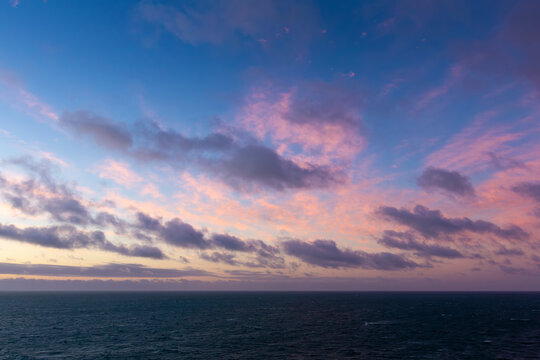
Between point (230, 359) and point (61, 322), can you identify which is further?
point (61, 322)

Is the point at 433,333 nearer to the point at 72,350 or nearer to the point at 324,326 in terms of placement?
the point at 324,326

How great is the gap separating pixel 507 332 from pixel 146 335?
12510cm

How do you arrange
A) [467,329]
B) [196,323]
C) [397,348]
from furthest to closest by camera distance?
[196,323] < [467,329] < [397,348]

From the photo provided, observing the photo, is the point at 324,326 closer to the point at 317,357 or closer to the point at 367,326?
the point at 367,326

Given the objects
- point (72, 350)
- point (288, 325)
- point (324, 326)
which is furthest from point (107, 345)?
point (324, 326)

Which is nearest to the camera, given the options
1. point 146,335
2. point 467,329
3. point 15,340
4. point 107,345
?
point 107,345

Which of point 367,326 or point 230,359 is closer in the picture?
point 230,359

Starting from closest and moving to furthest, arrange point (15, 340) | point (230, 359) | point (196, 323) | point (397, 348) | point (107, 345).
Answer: point (230, 359), point (397, 348), point (107, 345), point (15, 340), point (196, 323)

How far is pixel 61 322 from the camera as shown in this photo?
155 meters

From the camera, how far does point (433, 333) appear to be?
120625 mm

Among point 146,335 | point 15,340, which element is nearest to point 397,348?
point 146,335

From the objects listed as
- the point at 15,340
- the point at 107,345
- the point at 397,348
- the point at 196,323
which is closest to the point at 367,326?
the point at 397,348

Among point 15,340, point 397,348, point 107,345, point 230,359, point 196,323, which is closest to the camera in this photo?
point 230,359

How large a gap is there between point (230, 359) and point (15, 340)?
75971 mm
